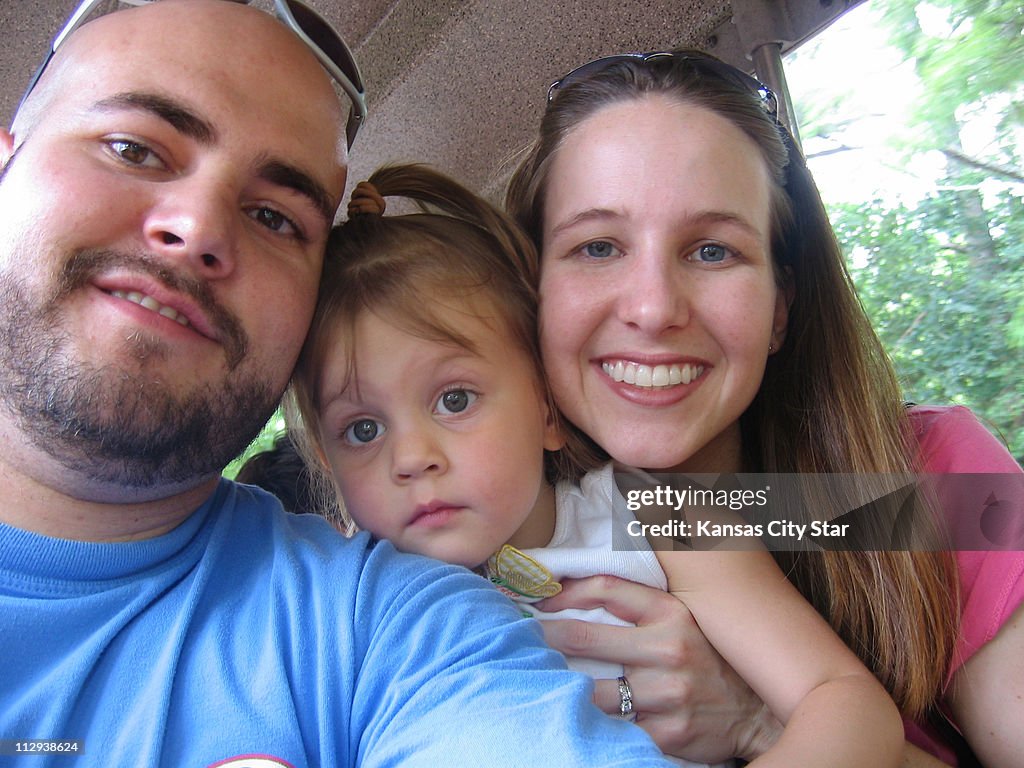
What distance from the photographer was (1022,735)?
1451 mm

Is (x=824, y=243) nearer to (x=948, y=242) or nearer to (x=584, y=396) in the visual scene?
(x=948, y=242)

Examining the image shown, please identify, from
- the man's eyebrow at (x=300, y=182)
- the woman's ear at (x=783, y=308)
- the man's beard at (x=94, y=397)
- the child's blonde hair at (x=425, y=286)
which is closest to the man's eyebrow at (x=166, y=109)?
the man's eyebrow at (x=300, y=182)

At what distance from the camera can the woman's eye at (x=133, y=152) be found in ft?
4.34

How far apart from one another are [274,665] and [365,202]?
40.5 inches

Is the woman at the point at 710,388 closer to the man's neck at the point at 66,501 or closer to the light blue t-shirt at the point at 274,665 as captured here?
the light blue t-shirt at the point at 274,665

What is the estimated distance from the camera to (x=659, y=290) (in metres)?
1.48

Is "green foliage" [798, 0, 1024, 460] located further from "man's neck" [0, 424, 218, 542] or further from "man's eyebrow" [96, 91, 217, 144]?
"man's neck" [0, 424, 218, 542]

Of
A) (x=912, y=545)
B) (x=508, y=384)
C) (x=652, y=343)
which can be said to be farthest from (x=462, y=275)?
(x=912, y=545)

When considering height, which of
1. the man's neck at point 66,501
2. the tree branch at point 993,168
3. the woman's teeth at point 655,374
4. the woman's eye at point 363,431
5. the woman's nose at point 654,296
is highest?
the tree branch at point 993,168

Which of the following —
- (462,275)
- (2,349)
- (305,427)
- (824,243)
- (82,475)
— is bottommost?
(82,475)

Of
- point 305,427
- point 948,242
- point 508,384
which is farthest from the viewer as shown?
point 948,242

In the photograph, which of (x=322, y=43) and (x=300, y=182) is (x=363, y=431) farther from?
(x=322, y=43)

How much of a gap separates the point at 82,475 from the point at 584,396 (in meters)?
0.88

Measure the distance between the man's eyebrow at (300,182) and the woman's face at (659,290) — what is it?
0.45 metres
